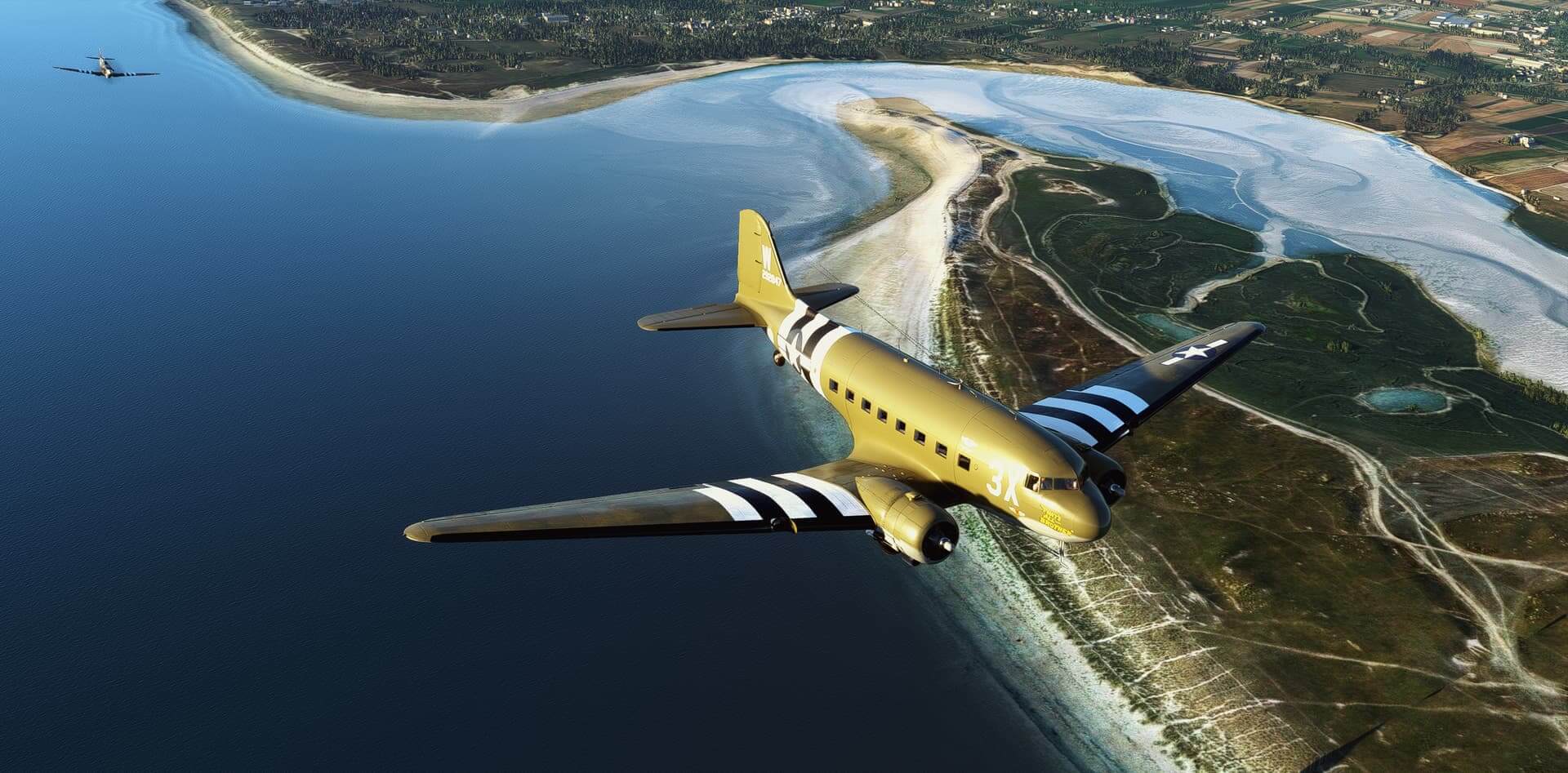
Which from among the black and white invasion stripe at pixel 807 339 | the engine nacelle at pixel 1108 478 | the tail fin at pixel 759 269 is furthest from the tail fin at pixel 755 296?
the engine nacelle at pixel 1108 478

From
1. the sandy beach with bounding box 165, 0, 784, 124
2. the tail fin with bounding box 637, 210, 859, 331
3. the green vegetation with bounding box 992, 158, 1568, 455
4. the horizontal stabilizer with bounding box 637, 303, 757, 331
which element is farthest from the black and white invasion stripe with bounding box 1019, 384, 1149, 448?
the sandy beach with bounding box 165, 0, 784, 124

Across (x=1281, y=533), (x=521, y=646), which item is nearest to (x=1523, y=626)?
(x=1281, y=533)

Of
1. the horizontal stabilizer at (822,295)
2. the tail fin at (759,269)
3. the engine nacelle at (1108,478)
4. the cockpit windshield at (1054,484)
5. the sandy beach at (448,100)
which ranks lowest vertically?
the engine nacelle at (1108,478)

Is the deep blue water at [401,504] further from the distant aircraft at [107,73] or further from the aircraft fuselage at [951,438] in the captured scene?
the distant aircraft at [107,73]

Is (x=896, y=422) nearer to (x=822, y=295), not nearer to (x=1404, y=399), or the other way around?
(x=822, y=295)

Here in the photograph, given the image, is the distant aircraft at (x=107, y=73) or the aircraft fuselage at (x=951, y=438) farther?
the distant aircraft at (x=107, y=73)

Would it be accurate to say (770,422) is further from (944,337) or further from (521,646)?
(521,646)
